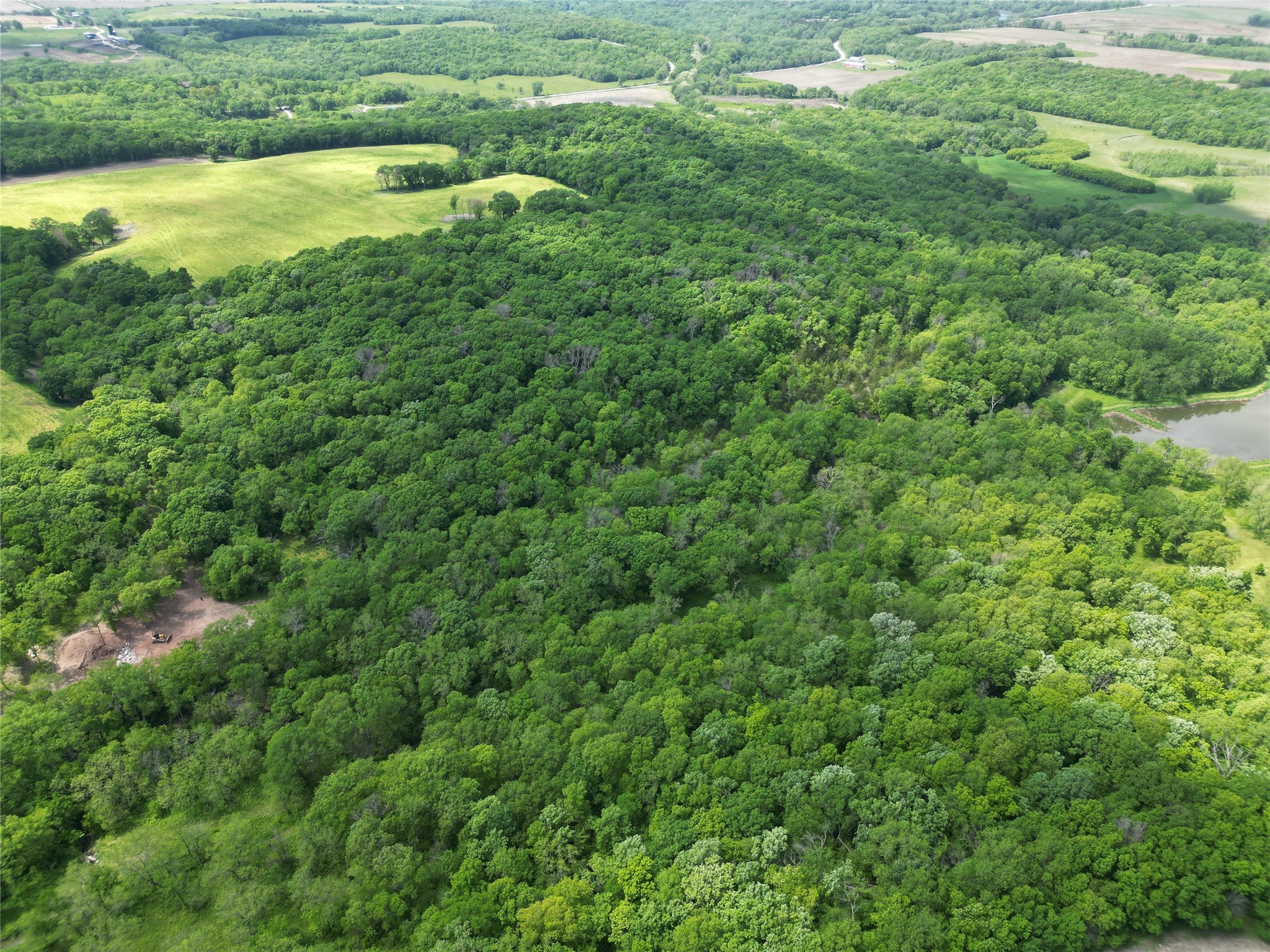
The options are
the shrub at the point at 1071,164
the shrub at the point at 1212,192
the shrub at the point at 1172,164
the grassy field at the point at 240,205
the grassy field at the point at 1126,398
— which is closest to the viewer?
the grassy field at the point at 1126,398

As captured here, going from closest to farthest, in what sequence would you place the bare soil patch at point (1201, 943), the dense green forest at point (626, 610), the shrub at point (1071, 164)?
1. the bare soil patch at point (1201, 943)
2. the dense green forest at point (626, 610)
3. the shrub at point (1071, 164)

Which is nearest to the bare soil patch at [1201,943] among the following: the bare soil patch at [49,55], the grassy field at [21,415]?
the grassy field at [21,415]

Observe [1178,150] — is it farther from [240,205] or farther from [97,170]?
[97,170]

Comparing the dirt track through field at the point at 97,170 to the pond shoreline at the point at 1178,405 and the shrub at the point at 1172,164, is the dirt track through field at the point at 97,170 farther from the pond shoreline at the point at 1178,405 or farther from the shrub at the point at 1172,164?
the shrub at the point at 1172,164

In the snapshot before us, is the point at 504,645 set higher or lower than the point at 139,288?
lower

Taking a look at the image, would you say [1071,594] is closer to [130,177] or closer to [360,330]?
[360,330]

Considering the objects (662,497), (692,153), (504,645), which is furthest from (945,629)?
(692,153)
